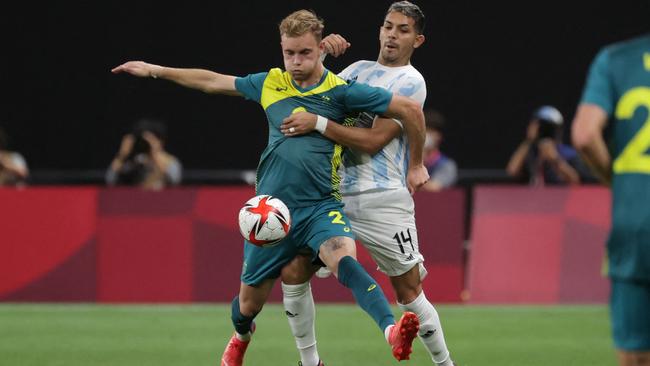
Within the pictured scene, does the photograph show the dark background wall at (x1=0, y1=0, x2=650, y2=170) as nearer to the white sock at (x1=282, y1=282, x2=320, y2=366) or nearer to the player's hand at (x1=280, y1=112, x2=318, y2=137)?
the white sock at (x1=282, y1=282, x2=320, y2=366)

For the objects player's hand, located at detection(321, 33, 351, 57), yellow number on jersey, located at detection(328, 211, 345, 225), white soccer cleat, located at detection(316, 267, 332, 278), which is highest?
player's hand, located at detection(321, 33, 351, 57)

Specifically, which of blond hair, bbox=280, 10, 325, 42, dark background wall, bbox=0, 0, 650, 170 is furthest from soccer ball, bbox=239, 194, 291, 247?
dark background wall, bbox=0, 0, 650, 170

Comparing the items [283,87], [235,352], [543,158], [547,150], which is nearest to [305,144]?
[283,87]

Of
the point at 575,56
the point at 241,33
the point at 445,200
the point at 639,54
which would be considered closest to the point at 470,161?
the point at 575,56

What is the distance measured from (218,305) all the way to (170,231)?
0.98 metres

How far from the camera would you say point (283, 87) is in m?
7.22

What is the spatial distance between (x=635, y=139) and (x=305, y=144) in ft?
9.61

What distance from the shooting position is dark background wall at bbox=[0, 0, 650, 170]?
18438mm

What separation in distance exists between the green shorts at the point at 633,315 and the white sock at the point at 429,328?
2805mm

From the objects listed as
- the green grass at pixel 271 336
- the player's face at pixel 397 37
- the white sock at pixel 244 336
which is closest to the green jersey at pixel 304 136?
the player's face at pixel 397 37

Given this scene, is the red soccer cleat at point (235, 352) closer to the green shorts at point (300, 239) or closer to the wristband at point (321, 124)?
the green shorts at point (300, 239)

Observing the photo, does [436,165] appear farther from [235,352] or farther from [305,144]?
[305,144]

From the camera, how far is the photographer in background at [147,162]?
14.5m

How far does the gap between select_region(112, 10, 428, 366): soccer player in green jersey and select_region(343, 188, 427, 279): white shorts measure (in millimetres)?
181
